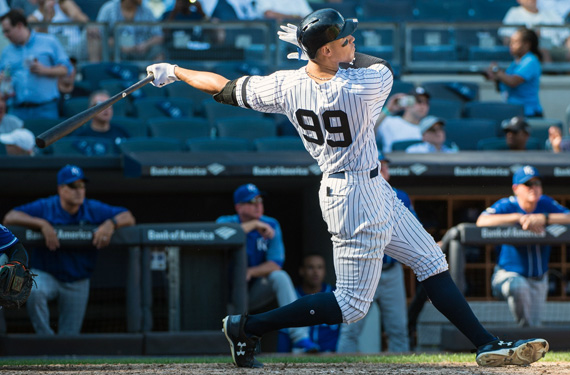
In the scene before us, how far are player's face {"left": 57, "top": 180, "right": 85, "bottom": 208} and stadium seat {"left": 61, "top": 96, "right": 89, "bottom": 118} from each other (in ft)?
6.82

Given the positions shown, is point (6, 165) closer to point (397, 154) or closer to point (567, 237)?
point (397, 154)

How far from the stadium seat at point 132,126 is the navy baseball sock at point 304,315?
3.93 meters

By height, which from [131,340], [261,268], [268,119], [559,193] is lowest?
[131,340]

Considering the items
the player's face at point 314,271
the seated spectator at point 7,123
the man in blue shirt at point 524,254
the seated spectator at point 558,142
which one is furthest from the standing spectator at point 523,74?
the seated spectator at point 7,123

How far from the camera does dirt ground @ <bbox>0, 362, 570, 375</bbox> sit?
3.69m

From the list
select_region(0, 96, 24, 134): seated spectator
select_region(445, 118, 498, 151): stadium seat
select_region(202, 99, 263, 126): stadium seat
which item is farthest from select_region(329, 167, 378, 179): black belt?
select_region(202, 99, 263, 126): stadium seat

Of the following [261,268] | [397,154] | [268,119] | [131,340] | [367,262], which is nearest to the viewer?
[367,262]

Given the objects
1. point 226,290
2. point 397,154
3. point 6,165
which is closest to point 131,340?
point 226,290

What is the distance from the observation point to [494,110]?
8336 mm

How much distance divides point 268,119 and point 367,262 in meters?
4.19

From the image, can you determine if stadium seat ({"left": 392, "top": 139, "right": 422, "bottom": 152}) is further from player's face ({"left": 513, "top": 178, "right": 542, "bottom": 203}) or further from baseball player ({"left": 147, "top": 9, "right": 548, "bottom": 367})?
baseball player ({"left": 147, "top": 9, "right": 548, "bottom": 367})

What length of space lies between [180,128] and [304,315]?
13.3ft

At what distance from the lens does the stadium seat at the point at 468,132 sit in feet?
25.6

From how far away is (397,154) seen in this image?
655cm
